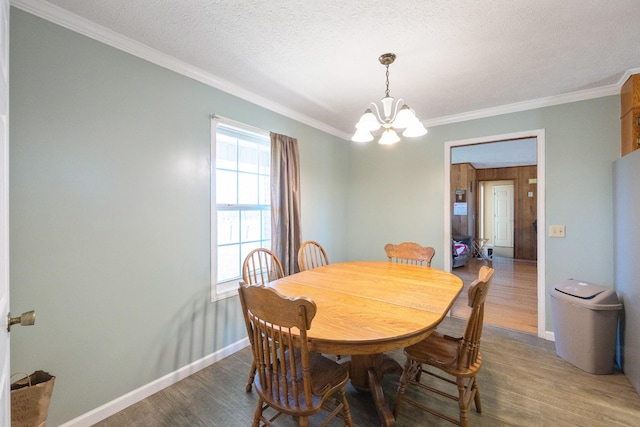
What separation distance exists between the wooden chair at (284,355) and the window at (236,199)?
1.18 metres

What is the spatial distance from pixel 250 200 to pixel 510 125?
114 inches

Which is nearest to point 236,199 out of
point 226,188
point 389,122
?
point 226,188

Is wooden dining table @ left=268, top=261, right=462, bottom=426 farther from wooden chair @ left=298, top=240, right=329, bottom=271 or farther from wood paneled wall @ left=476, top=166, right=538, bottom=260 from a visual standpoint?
wood paneled wall @ left=476, top=166, right=538, bottom=260

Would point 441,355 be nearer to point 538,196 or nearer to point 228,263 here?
point 228,263

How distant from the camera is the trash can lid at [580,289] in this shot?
85.4 inches

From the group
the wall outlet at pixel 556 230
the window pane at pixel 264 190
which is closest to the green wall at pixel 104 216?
the window pane at pixel 264 190

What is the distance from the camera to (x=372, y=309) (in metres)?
1.46

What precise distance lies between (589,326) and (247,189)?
3.12 metres

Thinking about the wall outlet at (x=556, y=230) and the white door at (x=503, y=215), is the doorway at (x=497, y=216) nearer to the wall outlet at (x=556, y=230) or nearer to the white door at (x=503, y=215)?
the white door at (x=503, y=215)

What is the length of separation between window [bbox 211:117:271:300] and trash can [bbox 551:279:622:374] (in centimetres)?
276

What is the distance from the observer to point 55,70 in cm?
151

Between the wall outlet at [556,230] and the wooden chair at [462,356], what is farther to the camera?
the wall outlet at [556,230]

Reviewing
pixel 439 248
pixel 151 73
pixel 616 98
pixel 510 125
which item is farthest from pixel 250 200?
pixel 616 98

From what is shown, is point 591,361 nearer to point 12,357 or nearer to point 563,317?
point 563,317
